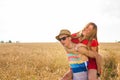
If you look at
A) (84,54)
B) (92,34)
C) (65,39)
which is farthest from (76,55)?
(92,34)

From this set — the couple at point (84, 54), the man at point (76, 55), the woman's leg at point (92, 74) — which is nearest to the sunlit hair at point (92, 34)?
the couple at point (84, 54)

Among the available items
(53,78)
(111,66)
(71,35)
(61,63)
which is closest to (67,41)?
(71,35)

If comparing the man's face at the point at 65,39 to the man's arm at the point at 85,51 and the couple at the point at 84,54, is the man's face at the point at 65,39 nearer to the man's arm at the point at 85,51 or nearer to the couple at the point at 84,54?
the couple at the point at 84,54

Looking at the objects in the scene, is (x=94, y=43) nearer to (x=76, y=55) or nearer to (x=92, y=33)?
(x=92, y=33)

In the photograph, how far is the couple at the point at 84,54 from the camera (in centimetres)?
544

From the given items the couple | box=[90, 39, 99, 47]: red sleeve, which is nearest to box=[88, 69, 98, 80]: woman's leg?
the couple

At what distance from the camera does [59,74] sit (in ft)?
35.7

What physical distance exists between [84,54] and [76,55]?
131mm

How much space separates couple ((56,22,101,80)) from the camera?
5.44 metres

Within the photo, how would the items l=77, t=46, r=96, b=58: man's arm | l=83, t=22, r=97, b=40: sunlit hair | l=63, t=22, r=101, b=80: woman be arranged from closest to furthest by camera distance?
l=77, t=46, r=96, b=58: man's arm < l=63, t=22, r=101, b=80: woman < l=83, t=22, r=97, b=40: sunlit hair

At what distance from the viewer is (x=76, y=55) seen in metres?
5.48

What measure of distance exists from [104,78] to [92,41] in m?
4.46

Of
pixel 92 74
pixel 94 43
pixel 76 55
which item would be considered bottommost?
pixel 92 74

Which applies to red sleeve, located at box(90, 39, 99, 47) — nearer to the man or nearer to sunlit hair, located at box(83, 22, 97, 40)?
sunlit hair, located at box(83, 22, 97, 40)
